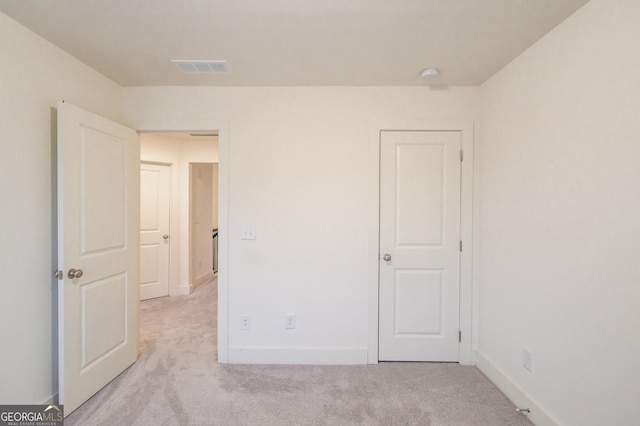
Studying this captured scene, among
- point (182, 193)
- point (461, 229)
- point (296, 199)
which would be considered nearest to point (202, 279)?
point (182, 193)

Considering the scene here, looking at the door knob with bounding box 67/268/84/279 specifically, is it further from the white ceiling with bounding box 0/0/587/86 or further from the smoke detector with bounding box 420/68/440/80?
the smoke detector with bounding box 420/68/440/80

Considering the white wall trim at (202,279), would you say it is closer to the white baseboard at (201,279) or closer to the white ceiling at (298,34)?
the white baseboard at (201,279)

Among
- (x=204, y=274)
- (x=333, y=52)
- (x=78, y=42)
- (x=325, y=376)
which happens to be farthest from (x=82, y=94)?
(x=204, y=274)

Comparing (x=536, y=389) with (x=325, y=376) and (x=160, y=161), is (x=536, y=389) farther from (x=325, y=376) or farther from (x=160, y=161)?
(x=160, y=161)

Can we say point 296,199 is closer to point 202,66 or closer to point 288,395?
point 202,66

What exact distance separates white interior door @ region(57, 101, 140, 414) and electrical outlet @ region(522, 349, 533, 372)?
2.93 m

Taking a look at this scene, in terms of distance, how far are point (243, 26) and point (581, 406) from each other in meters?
2.74

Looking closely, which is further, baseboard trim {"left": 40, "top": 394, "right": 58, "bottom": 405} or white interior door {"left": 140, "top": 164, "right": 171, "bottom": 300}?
white interior door {"left": 140, "top": 164, "right": 171, "bottom": 300}

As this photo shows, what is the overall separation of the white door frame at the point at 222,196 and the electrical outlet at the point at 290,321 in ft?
1.66

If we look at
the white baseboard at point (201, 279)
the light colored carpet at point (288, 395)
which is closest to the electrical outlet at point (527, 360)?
the light colored carpet at point (288, 395)

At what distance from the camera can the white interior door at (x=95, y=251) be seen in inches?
69.5

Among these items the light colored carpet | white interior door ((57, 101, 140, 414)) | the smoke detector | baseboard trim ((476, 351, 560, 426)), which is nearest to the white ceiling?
the smoke detector

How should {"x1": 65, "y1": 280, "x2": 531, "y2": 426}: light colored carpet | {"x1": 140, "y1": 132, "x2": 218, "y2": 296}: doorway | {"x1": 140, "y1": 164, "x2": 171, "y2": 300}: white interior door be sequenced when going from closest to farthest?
{"x1": 65, "y1": 280, "x2": 531, "y2": 426}: light colored carpet → {"x1": 140, "y1": 164, "x2": 171, "y2": 300}: white interior door → {"x1": 140, "y1": 132, "x2": 218, "y2": 296}: doorway

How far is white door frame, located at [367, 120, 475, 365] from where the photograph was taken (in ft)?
7.79
